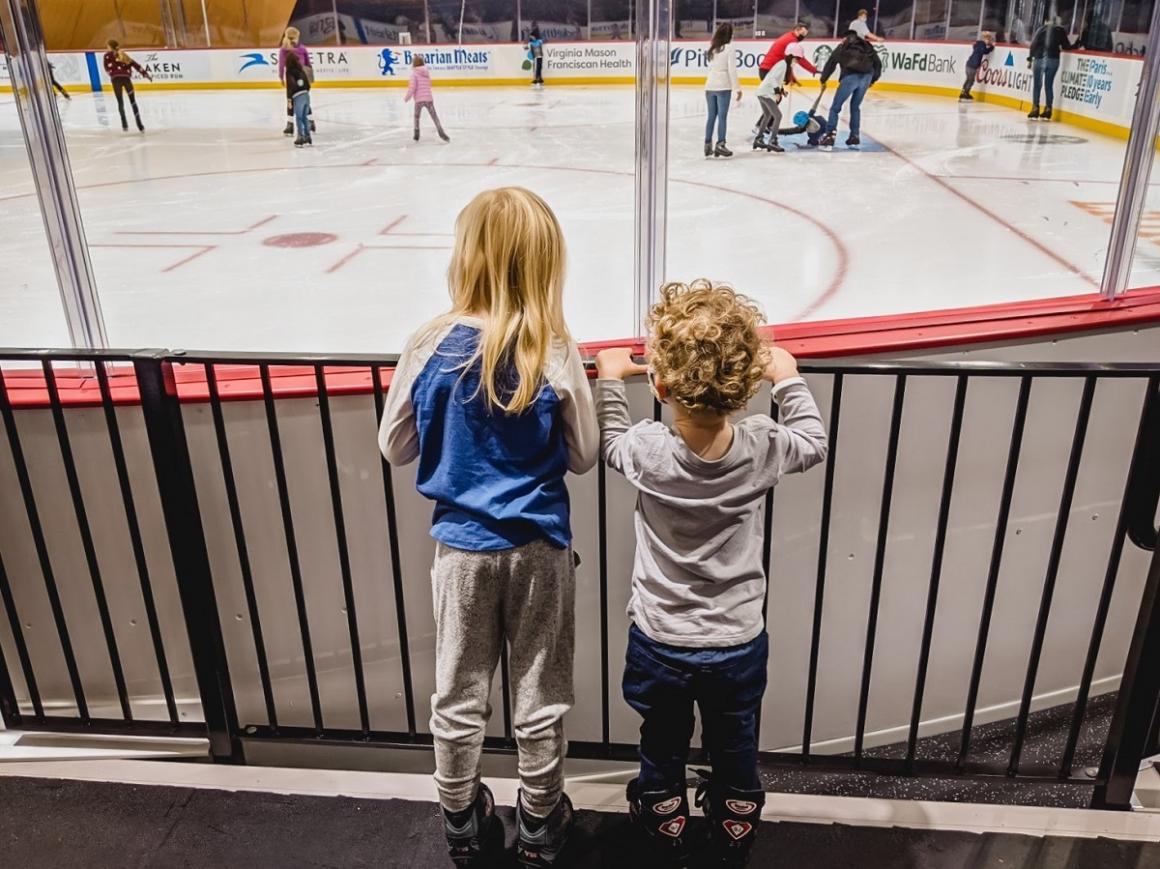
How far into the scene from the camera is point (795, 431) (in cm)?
147

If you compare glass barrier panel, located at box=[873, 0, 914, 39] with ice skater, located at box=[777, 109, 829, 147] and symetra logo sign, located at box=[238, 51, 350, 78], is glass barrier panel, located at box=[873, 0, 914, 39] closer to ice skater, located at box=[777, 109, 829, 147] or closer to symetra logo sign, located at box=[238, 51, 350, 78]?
ice skater, located at box=[777, 109, 829, 147]

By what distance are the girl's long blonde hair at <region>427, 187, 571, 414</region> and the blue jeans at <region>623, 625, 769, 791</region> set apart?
51 cm

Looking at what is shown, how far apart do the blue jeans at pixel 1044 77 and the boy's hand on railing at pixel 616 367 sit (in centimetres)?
869

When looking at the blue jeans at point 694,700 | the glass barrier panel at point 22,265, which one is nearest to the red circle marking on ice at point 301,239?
the glass barrier panel at point 22,265

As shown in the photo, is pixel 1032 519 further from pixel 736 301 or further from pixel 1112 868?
pixel 736 301

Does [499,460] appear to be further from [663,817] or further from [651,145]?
[651,145]

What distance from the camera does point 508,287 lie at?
4.73 ft

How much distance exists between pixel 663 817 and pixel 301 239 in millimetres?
4387

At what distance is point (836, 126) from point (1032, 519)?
5.96 meters

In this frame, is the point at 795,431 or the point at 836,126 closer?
the point at 795,431

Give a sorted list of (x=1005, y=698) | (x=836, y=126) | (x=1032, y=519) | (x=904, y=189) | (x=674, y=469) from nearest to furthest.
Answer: (x=674, y=469) → (x=1032, y=519) → (x=1005, y=698) → (x=904, y=189) → (x=836, y=126)

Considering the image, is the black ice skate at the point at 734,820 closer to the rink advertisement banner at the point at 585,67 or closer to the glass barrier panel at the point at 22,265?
the glass barrier panel at the point at 22,265

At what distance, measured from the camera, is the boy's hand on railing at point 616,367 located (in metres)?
1.56

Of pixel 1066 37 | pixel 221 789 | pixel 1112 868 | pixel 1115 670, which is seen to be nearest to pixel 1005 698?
pixel 1115 670
